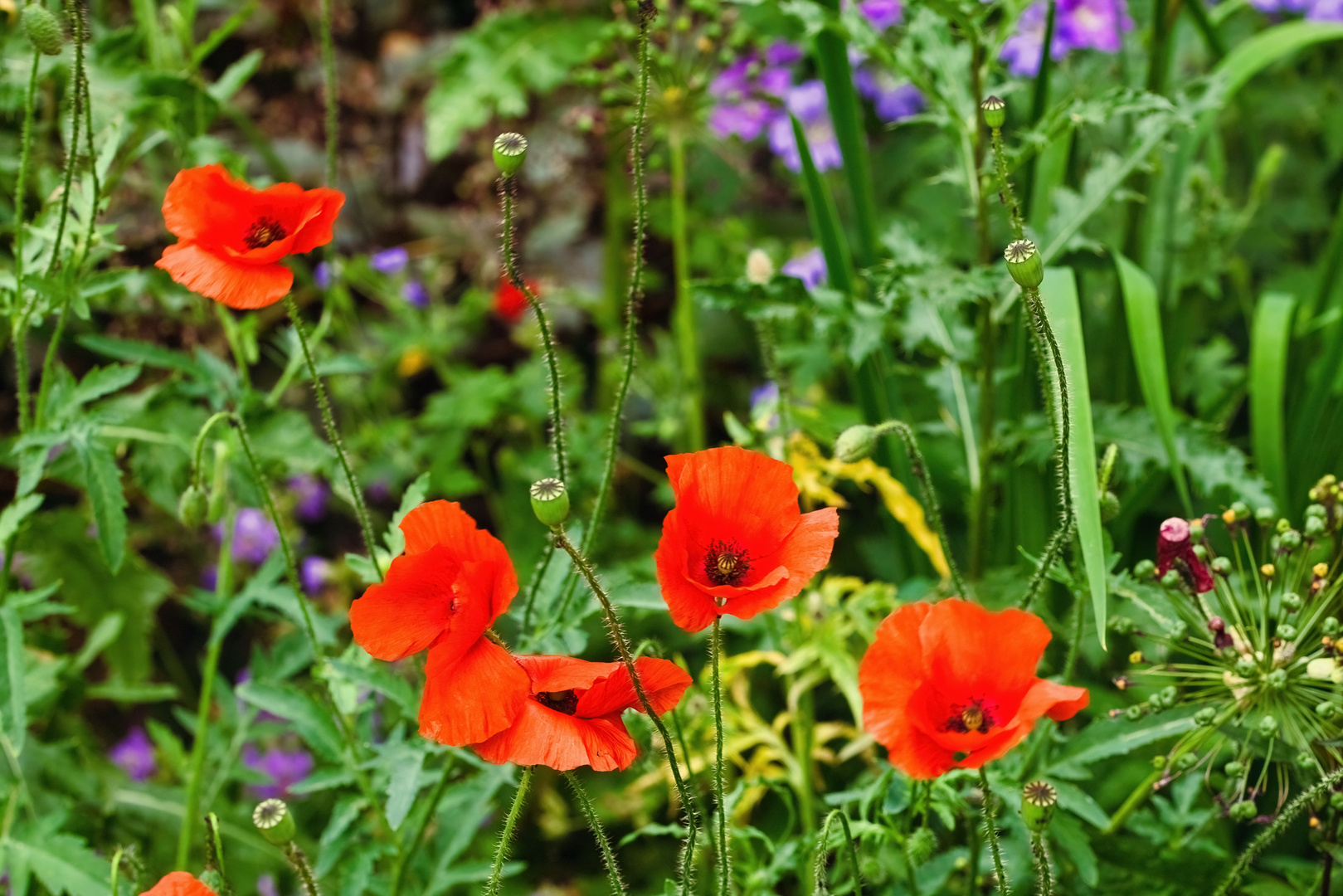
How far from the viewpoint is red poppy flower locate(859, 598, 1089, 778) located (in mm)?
929

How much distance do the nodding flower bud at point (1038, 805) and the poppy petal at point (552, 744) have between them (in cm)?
32

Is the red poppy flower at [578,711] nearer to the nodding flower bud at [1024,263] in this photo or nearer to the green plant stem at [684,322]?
the nodding flower bud at [1024,263]

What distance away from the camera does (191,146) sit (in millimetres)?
1879

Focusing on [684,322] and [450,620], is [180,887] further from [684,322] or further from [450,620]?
[684,322]

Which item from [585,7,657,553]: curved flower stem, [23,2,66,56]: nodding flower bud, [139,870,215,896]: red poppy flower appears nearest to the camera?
[139,870,215,896]: red poppy flower

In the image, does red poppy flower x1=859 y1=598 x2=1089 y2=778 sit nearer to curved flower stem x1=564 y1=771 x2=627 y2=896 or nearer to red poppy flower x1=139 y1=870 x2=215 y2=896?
curved flower stem x1=564 y1=771 x2=627 y2=896

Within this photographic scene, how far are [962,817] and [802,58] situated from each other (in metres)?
1.81

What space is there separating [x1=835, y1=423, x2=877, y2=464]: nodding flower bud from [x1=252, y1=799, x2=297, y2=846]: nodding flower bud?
664mm

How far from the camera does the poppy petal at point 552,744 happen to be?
92cm

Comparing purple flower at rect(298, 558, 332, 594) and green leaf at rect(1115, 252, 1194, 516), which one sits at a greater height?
green leaf at rect(1115, 252, 1194, 516)

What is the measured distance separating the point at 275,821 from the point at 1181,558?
0.91 meters

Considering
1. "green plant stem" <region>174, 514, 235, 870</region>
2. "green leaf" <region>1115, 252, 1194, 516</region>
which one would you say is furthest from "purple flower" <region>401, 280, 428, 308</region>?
"green leaf" <region>1115, 252, 1194, 516</region>

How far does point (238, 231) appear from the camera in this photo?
45.1 inches

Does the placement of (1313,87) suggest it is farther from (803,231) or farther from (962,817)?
(962,817)
